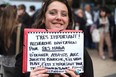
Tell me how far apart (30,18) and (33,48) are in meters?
7.77

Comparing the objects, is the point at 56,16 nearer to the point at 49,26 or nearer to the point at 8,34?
the point at 49,26

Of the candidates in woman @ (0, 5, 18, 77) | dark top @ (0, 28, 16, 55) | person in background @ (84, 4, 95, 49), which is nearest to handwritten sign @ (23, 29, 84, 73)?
woman @ (0, 5, 18, 77)

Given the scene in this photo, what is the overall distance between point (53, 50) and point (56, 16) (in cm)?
24

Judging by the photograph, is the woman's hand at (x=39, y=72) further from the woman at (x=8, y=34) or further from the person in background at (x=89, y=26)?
the person in background at (x=89, y=26)

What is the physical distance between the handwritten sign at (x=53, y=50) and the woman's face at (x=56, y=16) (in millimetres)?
73

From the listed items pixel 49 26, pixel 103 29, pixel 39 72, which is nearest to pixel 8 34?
pixel 49 26

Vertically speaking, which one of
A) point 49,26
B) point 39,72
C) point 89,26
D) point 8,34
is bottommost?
point 39,72

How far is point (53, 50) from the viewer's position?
248cm

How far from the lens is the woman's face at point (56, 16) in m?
2.49

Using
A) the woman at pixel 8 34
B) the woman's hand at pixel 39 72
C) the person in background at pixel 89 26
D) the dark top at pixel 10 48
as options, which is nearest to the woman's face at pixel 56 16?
the woman's hand at pixel 39 72

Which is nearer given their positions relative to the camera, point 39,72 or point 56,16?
point 39,72

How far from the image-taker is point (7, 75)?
4625 mm

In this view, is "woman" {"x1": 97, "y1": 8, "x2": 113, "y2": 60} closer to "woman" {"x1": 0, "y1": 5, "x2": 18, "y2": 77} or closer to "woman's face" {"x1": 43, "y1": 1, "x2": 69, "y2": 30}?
"woman" {"x1": 0, "y1": 5, "x2": 18, "y2": 77}

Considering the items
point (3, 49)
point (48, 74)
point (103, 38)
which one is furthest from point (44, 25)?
point (103, 38)
